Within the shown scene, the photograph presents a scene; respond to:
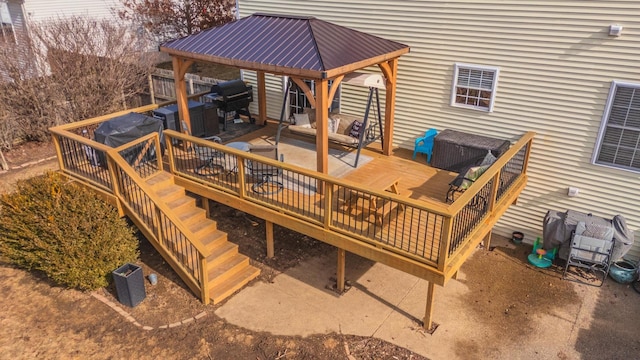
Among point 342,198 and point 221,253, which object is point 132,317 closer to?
point 221,253

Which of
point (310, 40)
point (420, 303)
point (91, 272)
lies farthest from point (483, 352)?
point (91, 272)

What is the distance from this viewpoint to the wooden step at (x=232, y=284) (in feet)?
27.1

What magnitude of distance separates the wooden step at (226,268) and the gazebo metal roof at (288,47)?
12.1 feet

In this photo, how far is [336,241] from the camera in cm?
772

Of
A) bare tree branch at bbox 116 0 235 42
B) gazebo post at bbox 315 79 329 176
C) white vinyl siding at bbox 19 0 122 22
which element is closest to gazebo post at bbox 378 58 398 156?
gazebo post at bbox 315 79 329 176

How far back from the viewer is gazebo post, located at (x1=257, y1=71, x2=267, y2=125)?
12.2 meters

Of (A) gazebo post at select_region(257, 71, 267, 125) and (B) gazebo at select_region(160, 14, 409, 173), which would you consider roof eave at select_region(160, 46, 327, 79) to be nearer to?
(B) gazebo at select_region(160, 14, 409, 173)

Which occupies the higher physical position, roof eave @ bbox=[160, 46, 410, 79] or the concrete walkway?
roof eave @ bbox=[160, 46, 410, 79]

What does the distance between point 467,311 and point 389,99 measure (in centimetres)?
466

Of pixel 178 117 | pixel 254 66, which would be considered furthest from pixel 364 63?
pixel 178 117

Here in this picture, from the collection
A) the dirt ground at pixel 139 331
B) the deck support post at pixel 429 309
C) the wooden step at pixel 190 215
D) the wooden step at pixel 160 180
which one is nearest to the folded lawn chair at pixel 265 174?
the wooden step at pixel 190 215

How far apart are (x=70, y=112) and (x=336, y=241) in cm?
1174

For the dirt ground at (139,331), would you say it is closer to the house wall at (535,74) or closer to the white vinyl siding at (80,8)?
the house wall at (535,74)

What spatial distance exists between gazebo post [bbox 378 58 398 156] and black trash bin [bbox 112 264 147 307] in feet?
19.1
